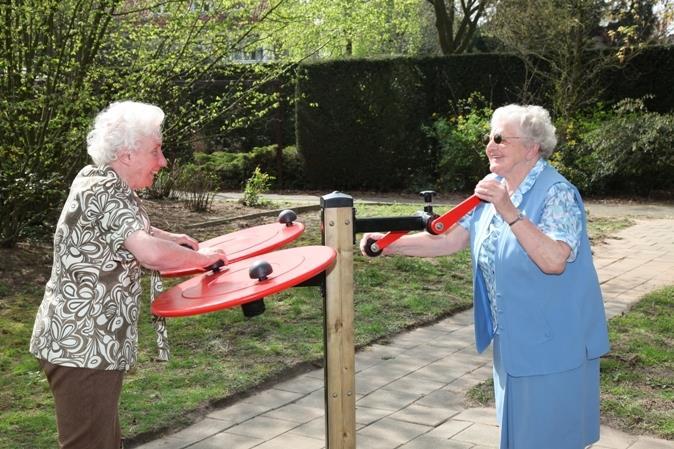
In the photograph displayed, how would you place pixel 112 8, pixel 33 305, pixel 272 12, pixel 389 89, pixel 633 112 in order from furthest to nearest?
pixel 389 89, pixel 633 112, pixel 272 12, pixel 112 8, pixel 33 305

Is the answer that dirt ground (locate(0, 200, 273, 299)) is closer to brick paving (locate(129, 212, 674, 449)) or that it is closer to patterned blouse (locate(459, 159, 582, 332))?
brick paving (locate(129, 212, 674, 449))

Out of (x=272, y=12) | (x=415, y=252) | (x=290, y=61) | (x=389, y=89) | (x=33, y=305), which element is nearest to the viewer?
(x=415, y=252)

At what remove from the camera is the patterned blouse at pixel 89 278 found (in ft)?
10.4

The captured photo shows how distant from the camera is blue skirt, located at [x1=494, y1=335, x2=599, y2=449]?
3.45 meters

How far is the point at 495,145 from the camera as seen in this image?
361 centimetres

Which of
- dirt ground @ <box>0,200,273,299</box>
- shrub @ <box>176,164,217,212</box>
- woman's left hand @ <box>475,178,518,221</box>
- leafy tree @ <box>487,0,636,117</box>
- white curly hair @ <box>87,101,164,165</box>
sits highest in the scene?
leafy tree @ <box>487,0,636,117</box>

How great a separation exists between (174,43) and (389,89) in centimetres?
839

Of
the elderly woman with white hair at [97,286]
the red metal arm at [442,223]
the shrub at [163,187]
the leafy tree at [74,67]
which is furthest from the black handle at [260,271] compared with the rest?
the shrub at [163,187]

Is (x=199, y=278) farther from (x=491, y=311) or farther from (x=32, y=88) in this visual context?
(x=32, y=88)

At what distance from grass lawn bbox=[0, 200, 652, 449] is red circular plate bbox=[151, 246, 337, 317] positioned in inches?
62.0

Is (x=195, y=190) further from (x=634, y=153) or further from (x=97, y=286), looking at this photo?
(x=97, y=286)

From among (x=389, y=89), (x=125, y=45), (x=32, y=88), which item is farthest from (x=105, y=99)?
(x=389, y=89)

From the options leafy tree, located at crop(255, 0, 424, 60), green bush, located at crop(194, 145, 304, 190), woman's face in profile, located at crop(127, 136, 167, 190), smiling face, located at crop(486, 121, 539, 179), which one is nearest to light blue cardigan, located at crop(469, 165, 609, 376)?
smiling face, located at crop(486, 121, 539, 179)

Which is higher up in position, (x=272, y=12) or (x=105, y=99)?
(x=272, y=12)
